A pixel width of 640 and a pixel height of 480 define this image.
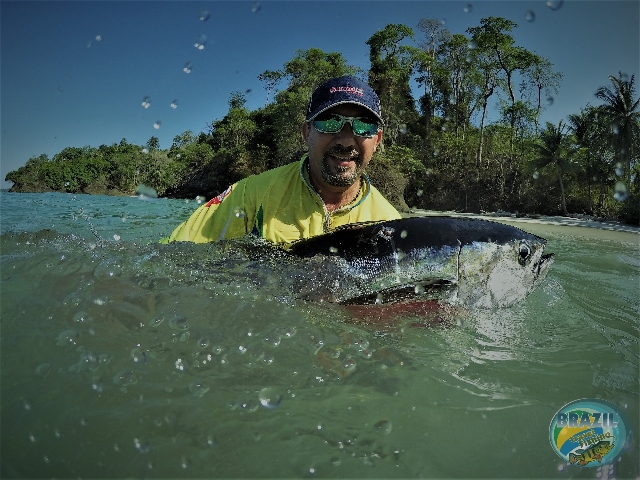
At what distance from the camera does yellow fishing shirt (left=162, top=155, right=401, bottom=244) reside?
10.1ft

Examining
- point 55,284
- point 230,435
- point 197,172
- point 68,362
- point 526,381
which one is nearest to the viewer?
point 230,435

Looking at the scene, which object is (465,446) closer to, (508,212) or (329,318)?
(329,318)

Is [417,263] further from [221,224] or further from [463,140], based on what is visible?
[463,140]

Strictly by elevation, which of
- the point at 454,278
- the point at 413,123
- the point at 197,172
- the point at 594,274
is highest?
the point at 413,123

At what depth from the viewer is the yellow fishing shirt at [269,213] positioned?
3064mm

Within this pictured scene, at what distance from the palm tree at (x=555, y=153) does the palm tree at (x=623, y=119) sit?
274 centimetres

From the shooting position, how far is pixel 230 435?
1.36 metres

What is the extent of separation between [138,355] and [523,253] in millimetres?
2166

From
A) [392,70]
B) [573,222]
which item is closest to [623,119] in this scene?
[573,222]

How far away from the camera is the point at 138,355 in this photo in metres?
1.69

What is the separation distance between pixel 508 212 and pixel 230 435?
31259 millimetres

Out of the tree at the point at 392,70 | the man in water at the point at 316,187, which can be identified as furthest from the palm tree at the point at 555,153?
the man in water at the point at 316,187

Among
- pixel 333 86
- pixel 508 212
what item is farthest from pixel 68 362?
pixel 508 212

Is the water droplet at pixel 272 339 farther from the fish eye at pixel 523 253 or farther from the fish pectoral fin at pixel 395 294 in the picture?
the fish eye at pixel 523 253
